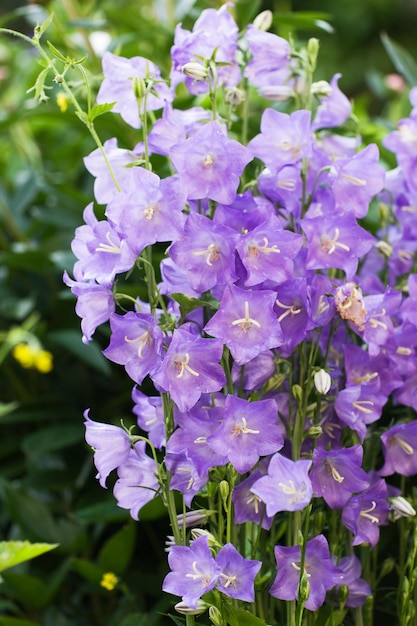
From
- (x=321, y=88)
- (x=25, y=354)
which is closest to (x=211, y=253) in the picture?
(x=321, y=88)

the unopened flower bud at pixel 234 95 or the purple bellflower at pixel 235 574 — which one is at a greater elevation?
the unopened flower bud at pixel 234 95

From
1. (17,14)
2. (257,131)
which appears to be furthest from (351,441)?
(17,14)

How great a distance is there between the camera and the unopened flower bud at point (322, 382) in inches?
21.4

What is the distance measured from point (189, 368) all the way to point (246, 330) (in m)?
0.05

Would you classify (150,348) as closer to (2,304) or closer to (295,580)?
(295,580)

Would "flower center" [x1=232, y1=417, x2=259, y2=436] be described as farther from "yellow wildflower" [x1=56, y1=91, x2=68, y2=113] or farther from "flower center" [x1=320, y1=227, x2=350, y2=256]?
"yellow wildflower" [x1=56, y1=91, x2=68, y2=113]

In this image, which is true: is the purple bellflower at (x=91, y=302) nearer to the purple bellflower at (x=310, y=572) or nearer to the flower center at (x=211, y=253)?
the flower center at (x=211, y=253)

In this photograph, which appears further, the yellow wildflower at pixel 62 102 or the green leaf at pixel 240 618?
the yellow wildflower at pixel 62 102

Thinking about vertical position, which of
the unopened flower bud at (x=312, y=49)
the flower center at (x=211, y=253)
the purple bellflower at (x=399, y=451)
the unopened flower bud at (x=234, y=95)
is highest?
the unopened flower bud at (x=312, y=49)

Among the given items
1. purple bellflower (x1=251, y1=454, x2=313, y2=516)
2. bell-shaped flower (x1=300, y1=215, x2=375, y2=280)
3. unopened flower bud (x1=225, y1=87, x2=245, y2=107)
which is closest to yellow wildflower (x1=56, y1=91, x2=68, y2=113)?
unopened flower bud (x1=225, y1=87, x2=245, y2=107)

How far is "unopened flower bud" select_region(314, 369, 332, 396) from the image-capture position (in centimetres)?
54

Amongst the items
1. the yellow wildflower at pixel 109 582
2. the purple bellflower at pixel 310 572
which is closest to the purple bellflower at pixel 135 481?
the purple bellflower at pixel 310 572

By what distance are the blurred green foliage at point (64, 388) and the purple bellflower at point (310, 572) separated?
0.79 feet

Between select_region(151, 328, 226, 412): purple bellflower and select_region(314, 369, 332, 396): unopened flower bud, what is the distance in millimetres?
70
